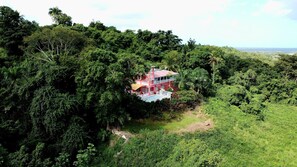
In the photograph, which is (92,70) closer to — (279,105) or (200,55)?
(200,55)

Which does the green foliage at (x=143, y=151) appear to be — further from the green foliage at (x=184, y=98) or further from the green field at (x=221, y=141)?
the green foliage at (x=184, y=98)

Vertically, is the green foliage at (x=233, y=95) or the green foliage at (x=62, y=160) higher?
the green foliage at (x=233, y=95)

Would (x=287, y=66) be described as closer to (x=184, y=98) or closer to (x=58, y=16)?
(x=184, y=98)

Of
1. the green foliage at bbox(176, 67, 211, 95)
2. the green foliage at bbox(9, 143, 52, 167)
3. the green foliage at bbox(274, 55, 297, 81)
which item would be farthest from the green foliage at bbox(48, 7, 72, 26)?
the green foliage at bbox(274, 55, 297, 81)

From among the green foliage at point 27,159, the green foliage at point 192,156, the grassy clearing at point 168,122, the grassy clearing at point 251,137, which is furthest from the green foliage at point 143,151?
the green foliage at point 27,159

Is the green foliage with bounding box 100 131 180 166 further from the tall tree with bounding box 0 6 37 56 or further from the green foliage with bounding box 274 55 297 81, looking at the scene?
the green foliage with bounding box 274 55 297 81

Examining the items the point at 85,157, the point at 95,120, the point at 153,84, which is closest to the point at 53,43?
the point at 95,120
